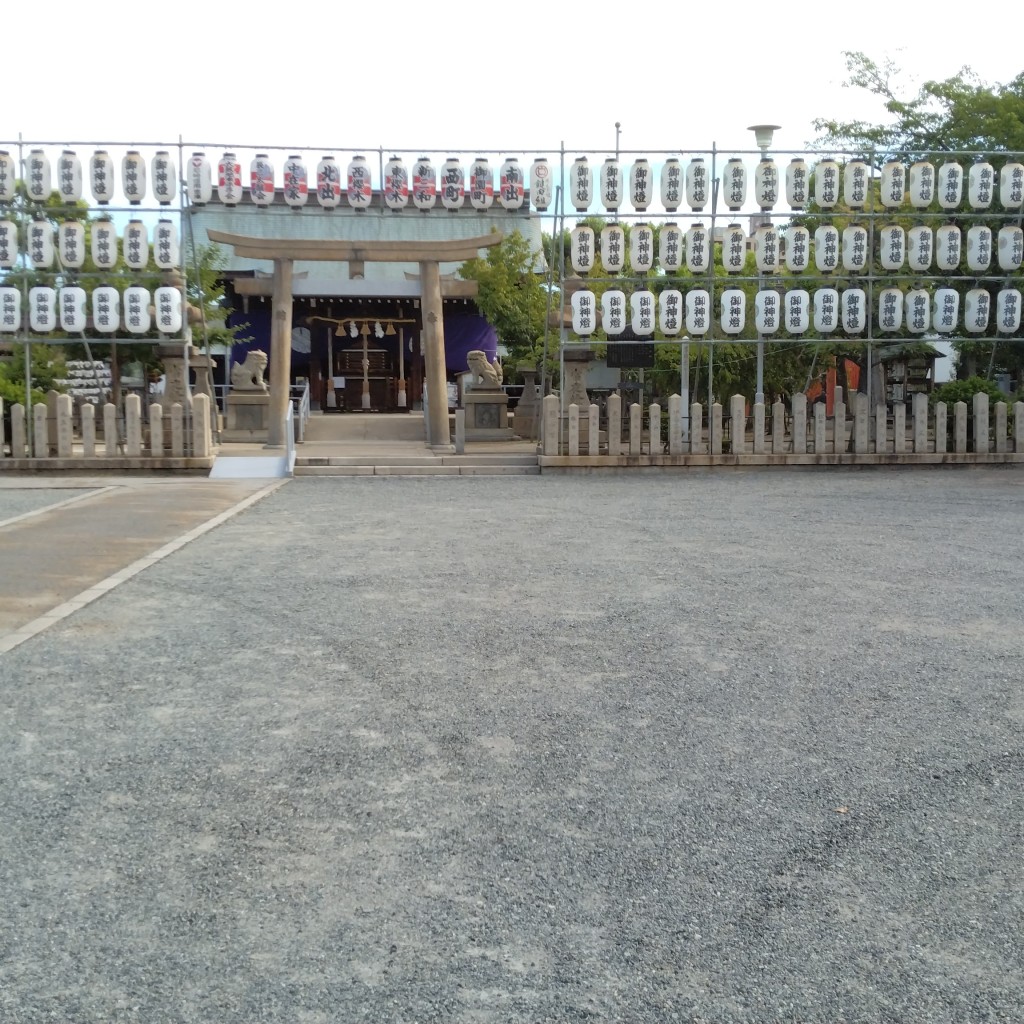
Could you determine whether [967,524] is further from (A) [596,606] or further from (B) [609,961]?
(B) [609,961]

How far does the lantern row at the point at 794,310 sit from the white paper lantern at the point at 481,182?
1961 mm

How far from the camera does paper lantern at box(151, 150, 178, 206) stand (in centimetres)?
1658

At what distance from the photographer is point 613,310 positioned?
56.0 feet

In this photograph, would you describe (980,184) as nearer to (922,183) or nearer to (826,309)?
(922,183)

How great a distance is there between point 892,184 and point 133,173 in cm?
1119

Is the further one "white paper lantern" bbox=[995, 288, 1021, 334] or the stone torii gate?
the stone torii gate

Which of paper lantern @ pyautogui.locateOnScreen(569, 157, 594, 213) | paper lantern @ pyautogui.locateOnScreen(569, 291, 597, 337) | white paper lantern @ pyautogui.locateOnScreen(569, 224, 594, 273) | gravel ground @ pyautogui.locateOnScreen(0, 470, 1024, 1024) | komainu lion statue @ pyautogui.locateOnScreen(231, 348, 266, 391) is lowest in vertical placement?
gravel ground @ pyautogui.locateOnScreen(0, 470, 1024, 1024)

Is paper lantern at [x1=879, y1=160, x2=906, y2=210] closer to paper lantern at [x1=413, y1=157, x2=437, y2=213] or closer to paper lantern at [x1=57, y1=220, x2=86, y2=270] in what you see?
paper lantern at [x1=413, y1=157, x2=437, y2=213]

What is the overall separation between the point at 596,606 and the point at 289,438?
10.4 meters

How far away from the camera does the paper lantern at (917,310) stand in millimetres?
17109

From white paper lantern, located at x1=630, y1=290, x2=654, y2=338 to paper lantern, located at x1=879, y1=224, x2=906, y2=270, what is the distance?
11.7 feet

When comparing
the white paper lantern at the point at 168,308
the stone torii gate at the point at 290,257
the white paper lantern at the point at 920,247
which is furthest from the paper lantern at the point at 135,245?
the white paper lantern at the point at 920,247

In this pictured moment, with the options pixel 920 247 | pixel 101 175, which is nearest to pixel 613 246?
pixel 920 247

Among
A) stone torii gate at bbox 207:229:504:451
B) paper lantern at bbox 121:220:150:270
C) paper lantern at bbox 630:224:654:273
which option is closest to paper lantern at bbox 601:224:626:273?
paper lantern at bbox 630:224:654:273
